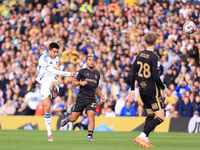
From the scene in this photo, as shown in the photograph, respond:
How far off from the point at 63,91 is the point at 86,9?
6.19 m

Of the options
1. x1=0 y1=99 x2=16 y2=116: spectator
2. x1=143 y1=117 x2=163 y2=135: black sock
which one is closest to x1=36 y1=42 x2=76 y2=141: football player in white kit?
x1=143 y1=117 x2=163 y2=135: black sock

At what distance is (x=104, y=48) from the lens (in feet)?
63.2

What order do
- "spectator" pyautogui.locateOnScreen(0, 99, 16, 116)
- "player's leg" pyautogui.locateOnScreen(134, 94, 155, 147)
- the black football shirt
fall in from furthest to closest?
"spectator" pyautogui.locateOnScreen(0, 99, 16, 116) < the black football shirt < "player's leg" pyautogui.locateOnScreen(134, 94, 155, 147)

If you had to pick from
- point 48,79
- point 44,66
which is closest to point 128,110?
point 48,79

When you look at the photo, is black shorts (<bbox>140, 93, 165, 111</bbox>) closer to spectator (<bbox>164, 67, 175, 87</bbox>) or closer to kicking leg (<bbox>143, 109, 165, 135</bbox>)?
→ kicking leg (<bbox>143, 109, 165, 135</bbox>)

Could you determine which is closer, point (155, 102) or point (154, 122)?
point (154, 122)

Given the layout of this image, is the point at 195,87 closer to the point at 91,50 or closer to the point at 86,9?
the point at 91,50

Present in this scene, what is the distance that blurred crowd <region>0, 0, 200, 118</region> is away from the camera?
16.8 metres

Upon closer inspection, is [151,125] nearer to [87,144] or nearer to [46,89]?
[87,144]

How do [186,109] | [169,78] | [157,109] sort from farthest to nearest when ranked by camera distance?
[169,78] → [186,109] → [157,109]

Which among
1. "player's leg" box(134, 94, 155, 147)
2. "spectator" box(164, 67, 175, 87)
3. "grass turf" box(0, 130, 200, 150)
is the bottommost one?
"grass turf" box(0, 130, 200, 150)

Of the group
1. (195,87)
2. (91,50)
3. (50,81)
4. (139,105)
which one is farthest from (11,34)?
(50,81)

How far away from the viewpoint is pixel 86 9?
22438 millimetres

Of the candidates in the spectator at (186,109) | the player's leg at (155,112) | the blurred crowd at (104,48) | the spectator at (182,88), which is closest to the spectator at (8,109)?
the blurred crowd at (104,48)
